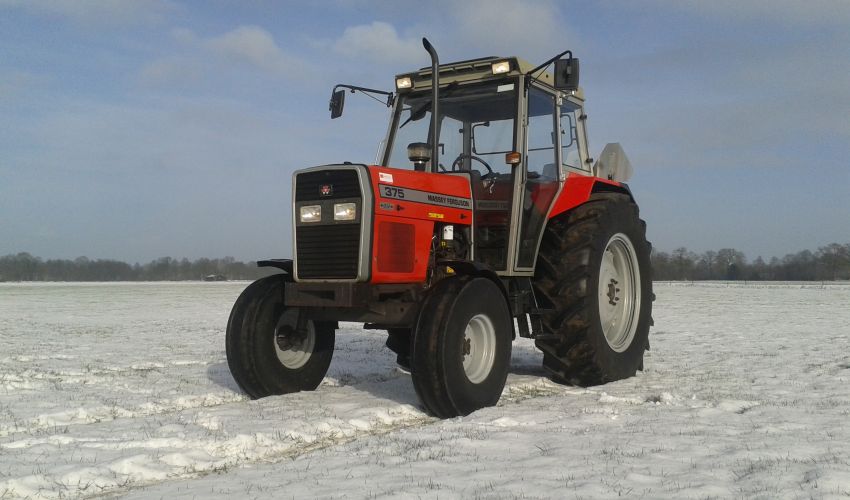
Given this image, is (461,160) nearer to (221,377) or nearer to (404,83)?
(404,83)

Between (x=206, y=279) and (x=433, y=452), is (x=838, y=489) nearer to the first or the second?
(x=433, y=452)

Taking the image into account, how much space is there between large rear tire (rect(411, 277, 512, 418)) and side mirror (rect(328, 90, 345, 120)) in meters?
2.19

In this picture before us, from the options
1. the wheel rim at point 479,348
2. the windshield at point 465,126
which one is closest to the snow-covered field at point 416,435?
the wheel rim at point 479,348

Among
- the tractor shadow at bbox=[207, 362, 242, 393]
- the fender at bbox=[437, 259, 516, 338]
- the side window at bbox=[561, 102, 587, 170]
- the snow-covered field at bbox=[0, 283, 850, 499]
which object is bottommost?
the tractor shadow at bbox=[207, 362, 242, 393]

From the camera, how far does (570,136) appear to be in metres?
7.34

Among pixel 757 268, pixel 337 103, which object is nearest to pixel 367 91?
pixel 337 103

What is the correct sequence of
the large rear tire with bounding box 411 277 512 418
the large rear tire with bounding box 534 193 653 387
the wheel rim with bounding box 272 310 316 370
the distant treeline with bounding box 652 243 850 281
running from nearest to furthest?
the large rear tire with bounding box 411 277 512 418
the wheel rim with bounding box 272 310 316 370
the large rear tire with bounding box 534 193 653 387
the distant treeline with bounding box 652 243 850 281

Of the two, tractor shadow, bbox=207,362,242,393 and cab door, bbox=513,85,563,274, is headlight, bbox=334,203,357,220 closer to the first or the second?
cab door, bbox=513,85,563,274

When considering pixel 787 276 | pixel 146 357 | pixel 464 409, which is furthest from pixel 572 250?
pixel 787 276

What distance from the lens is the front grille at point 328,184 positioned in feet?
18.1

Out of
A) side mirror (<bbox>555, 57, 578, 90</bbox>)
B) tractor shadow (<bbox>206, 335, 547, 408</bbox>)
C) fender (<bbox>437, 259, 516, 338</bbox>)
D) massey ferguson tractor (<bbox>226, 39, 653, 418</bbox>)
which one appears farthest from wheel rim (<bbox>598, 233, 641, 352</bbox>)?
side mirror (<bbox>555, 57, 578, 90</bbox>)

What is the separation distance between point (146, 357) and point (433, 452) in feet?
21.7

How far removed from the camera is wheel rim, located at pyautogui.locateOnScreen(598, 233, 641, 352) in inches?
293

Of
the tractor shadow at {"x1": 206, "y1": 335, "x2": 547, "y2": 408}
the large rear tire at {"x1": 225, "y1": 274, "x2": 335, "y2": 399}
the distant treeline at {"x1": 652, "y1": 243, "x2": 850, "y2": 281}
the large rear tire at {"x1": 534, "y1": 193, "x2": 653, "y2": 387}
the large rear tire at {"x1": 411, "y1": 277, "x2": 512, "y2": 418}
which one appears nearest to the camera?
the large rear tire at {"x1": 411, "y1": 277, "x2": 512, "y2": 418}
